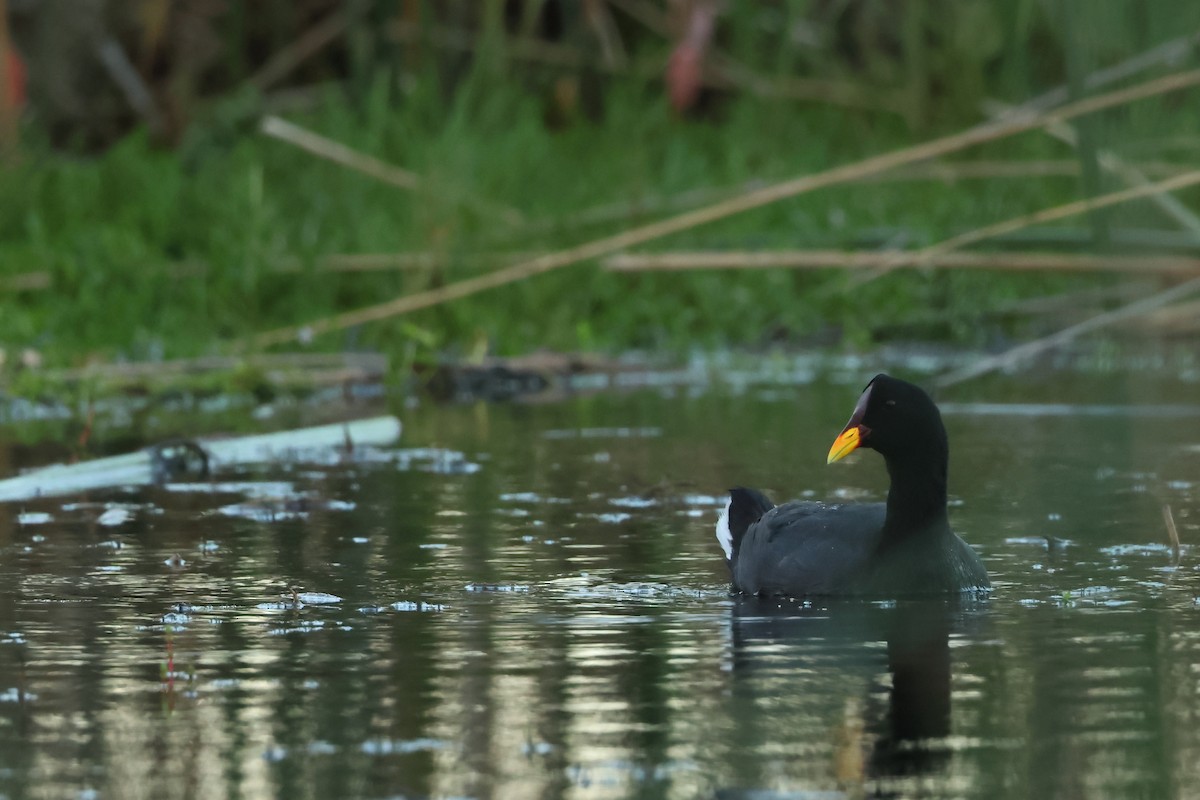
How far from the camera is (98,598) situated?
682cm

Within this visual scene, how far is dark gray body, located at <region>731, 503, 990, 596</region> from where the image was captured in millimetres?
6660

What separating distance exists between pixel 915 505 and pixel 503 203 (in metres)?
9.01

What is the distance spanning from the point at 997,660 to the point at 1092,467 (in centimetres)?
400

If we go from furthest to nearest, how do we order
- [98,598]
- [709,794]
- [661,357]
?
[661,357] < [98,598] < [709,794]

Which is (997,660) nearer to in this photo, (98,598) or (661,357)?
(98,598)

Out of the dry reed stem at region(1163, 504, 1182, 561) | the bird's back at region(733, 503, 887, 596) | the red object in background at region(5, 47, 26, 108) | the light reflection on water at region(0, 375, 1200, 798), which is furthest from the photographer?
the red object in background at region(5, 47, 26, 108)

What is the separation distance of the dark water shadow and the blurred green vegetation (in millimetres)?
4857

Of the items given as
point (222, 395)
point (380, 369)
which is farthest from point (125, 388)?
point (380, 369)

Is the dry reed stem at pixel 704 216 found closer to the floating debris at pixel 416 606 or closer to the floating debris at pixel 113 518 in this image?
the floating debris at pixel 416 606

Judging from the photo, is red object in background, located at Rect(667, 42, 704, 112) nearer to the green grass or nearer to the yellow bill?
the green grass

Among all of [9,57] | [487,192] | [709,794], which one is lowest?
[709,794]

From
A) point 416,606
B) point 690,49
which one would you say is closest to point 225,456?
point 416,606

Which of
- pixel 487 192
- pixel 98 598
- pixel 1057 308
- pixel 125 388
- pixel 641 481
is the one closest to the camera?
pixel 98 598

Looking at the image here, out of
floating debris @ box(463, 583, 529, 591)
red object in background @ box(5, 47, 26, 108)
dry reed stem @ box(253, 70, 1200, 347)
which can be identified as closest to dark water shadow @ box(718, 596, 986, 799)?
floating debris @ box(463, 583, 529, 591)
